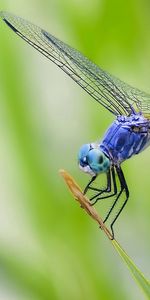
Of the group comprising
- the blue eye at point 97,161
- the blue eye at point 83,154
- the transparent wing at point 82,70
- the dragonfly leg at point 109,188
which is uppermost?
the transparent wing at point 82,70

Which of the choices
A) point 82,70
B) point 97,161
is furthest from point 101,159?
point 82,70

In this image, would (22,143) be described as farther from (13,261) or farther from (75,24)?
(75,24)

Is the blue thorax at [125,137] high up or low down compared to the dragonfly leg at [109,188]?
up

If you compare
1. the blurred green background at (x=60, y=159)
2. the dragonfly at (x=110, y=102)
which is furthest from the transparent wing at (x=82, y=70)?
the blurred green background at (x=60, y=159)

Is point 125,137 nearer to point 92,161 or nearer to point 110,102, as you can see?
point 110,102

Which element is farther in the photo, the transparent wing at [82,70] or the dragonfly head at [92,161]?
the transparent wing at [82,70]

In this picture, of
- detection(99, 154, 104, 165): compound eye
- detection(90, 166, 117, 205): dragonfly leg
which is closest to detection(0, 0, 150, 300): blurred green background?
detection(90, 166, 117, 205): dragonfly leg

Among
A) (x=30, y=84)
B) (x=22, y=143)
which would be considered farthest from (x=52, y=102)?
(x=22, y=143)

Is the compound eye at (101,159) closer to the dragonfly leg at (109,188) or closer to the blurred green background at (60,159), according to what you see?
the dragonfly leg at (109,188)
